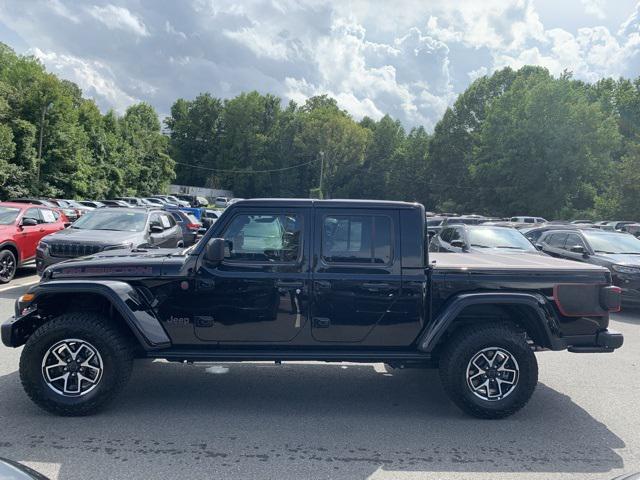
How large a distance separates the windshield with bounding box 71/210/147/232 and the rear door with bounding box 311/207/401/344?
748 cm

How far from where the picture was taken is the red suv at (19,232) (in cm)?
1084

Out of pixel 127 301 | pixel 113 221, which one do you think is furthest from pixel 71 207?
pixel 127 301

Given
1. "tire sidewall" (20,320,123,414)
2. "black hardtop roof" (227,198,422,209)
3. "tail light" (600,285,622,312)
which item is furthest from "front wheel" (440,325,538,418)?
"tire sidewall" (20,320,123,414)

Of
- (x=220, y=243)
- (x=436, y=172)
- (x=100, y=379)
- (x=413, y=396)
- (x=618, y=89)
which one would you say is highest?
(x=618, y=89)

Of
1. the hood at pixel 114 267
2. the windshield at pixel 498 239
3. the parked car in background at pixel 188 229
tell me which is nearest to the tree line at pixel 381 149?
the parked car in background at pixel 188 229

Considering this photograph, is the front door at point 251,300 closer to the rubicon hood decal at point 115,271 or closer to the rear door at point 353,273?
the rear door at point 353,273

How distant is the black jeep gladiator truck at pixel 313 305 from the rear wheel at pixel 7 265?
7151 mm

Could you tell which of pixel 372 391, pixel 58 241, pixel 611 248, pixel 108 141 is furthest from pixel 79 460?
pixel 108 141

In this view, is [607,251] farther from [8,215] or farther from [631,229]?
[631,229]

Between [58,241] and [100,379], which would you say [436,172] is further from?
[100,379]

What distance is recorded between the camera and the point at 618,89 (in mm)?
56438

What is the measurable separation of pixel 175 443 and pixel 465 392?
2.52 metres

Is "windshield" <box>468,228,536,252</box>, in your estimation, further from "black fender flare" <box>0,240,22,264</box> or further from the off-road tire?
"black fender flare" <box>0,240,22,264</box>

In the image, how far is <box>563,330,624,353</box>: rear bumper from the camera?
487cm
